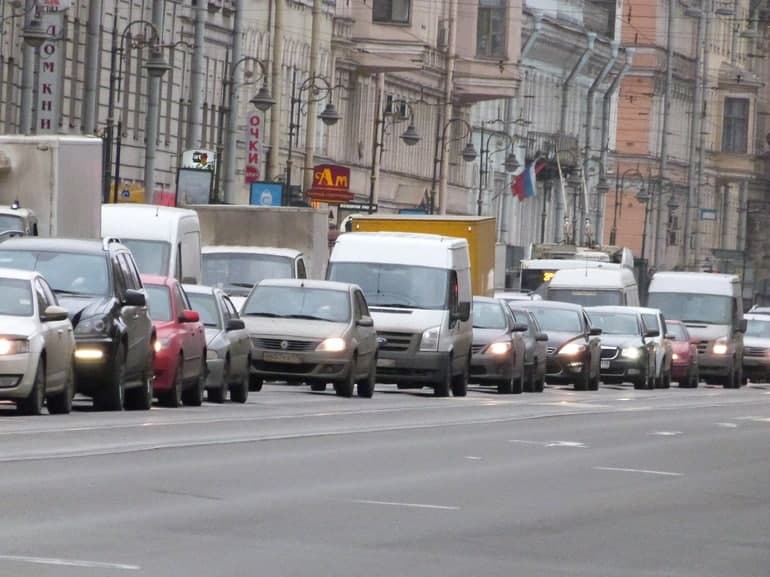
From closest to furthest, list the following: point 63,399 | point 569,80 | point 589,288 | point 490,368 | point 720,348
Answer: point 63,399, point 490,368, point 589,288, point 720,348, point 569,80

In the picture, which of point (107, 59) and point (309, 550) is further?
point (107, 59)

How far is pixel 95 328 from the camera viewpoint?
26.3m

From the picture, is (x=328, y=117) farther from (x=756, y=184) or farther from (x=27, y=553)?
(x=756, y=184)

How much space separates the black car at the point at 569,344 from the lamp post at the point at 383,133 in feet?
78.1

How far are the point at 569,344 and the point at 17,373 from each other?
25817mm

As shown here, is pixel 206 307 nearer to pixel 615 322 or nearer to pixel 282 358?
pixel 282 358

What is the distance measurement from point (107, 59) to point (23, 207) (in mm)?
29371

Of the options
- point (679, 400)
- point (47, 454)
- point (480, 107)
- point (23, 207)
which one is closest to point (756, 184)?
point (480, 107)

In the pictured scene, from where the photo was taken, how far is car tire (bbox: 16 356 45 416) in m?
24.3

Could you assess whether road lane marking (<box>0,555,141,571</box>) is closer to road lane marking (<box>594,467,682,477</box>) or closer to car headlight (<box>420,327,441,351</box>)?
road lane marking (<box>594,467,682,477</box>)

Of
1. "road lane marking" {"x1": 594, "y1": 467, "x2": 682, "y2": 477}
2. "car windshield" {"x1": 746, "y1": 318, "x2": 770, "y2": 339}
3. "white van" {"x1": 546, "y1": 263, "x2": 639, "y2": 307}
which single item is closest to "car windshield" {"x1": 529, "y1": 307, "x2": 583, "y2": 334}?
"white van" {"x1": 546, "y1": 263, "x2": 639, "y2": 307}

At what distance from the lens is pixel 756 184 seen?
486 feet

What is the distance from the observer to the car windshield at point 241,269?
41719mm

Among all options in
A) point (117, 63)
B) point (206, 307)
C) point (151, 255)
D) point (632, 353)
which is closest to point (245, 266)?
point (151, 255)
